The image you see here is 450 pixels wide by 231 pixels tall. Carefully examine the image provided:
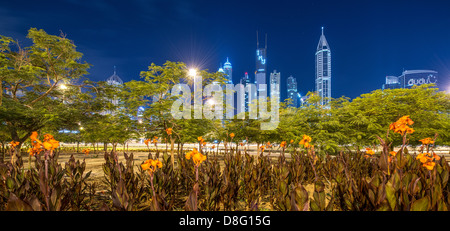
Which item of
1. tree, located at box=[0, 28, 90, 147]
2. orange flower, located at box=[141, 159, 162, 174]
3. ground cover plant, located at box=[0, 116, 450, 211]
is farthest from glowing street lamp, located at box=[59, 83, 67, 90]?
orange flower, located at box=[141, 159, 162, 174]

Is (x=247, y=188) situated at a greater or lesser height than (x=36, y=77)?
A: lesser

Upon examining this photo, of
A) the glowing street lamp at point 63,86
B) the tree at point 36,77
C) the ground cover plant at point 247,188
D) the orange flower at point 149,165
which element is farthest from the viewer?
the glowing street lamp at point 63,86

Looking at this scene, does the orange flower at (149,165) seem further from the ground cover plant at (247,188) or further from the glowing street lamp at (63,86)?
the glowing street lamp at (63,86)

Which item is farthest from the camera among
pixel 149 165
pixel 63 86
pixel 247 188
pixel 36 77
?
pixel 63 86

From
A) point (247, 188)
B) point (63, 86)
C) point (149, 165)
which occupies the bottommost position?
point (247, 188)

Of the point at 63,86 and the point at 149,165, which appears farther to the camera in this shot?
the point at 63,86

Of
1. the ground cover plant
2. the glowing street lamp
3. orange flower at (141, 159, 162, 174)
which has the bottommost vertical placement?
the ground cover plant

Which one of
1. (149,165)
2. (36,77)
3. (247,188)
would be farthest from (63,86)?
(247,188)

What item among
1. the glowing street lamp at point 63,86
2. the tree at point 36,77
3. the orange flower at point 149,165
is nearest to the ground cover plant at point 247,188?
the orange flower at point 149,165

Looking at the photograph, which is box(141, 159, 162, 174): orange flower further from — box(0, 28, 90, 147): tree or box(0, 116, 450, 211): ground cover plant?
box(0, 28, 90, 147): tree

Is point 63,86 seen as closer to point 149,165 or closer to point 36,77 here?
point 36,77

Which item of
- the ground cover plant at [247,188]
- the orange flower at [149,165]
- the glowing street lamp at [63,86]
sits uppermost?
the glowing street lamp at [63,86]

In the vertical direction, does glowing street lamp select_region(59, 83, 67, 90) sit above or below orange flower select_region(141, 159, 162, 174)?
above
